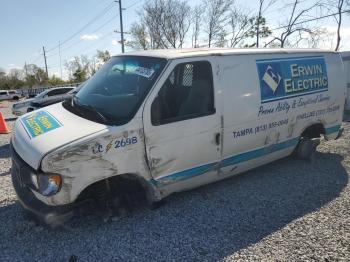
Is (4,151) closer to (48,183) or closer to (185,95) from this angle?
(48,183)

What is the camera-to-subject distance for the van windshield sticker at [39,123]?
11.6ft

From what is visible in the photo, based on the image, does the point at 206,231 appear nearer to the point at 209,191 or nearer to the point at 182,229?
the point at 182,229

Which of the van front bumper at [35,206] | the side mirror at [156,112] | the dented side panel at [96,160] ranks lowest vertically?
the van front bumper at [35,206]

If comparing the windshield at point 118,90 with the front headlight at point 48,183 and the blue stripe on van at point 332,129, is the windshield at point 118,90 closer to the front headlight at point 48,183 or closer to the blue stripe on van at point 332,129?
the front headlight at point 48,183

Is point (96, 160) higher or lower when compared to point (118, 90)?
lower

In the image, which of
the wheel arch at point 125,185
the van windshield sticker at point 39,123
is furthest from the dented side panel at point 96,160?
the van windshield sticker at point 39,123

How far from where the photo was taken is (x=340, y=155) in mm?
6191

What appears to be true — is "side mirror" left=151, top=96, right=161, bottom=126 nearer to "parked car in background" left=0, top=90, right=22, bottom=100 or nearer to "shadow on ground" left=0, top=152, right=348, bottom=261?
"shadow on ground" left=0, top=152, right=348, bottom=261

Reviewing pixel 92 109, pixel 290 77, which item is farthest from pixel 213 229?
pixel 290 77

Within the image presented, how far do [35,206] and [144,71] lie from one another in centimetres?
195

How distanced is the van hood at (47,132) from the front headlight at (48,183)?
132 mm

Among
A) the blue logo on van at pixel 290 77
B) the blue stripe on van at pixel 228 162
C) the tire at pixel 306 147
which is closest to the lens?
the blue stripe on van at pixel 228 162

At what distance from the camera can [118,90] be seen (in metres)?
3.87

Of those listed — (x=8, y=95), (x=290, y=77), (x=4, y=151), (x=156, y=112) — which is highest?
(x=290, y=77)
